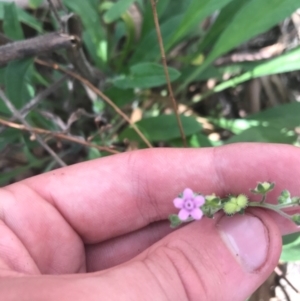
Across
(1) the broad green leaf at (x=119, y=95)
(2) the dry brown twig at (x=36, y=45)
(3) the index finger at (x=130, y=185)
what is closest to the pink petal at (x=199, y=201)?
(3) the index finger at (x=130, y=185)

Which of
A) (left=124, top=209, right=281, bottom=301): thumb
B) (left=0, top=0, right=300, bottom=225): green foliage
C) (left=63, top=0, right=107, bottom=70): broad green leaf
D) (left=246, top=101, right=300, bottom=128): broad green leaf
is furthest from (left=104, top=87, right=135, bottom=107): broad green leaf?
(left=124, top=209, right=281, bottom=301): thumb

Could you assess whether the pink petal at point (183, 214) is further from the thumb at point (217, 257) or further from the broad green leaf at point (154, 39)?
the broad green leaf at point (154, 39)

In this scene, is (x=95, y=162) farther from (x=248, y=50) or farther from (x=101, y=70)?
(x=248, y=50)

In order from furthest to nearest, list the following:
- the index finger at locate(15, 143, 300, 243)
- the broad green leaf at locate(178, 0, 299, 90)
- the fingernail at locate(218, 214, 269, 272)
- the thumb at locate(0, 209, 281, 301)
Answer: the broad green leaf at locate(178, 0, 299, 90) → the index finger at locate(15, 143, 300, 243) → the fingernail at locate(218, 214, 269, 272) → the thumb at locate(0, 209, 281, 301)

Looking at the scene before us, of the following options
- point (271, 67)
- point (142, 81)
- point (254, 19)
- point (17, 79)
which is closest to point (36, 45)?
point (17, 79)

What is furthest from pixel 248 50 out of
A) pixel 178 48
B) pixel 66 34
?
pixel 66 34

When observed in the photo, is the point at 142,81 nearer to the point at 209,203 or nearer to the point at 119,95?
the point at 119,95

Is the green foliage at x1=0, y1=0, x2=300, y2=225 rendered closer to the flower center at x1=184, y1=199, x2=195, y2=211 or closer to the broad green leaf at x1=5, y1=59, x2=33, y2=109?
the broad green leaf at x1=5, y1=59, x2=33, y2=109
